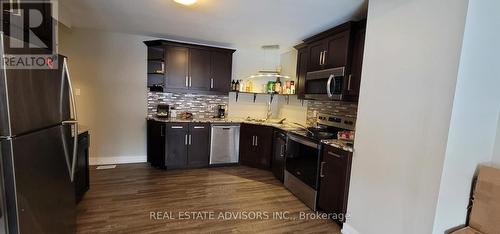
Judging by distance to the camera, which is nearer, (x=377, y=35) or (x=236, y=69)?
(x=377, y=35)

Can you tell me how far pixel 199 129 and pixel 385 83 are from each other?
114 inches

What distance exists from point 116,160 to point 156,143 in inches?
32.1

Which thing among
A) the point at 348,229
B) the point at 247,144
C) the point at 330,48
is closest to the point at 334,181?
the point at 348,229

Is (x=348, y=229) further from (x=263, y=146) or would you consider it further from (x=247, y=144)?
(x=247, y=144)

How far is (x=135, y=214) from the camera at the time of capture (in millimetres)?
2424

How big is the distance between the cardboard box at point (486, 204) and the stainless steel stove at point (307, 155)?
1.29 m

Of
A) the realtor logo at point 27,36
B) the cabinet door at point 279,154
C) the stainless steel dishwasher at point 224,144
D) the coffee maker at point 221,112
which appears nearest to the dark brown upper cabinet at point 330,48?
the cabinet door at point 279,154

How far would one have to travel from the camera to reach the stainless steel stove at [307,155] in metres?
2.70

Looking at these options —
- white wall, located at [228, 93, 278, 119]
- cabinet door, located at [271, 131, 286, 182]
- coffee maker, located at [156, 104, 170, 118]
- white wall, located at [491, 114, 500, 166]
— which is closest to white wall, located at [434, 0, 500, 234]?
white wall, located at [491, 114, 500, 166]

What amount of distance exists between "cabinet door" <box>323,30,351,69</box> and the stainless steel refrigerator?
2667 mm

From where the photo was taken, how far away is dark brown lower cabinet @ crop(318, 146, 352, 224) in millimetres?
2283

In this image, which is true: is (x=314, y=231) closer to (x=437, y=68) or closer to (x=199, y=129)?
(x=437, y=68)

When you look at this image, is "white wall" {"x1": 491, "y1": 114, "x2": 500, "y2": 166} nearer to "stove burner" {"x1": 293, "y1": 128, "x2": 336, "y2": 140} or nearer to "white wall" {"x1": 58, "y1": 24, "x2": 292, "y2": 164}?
"stove burner" {"x1": 293, "y1": 128, "x2": 336, "y2": 140}

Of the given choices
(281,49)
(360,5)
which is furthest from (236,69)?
(360,5)
